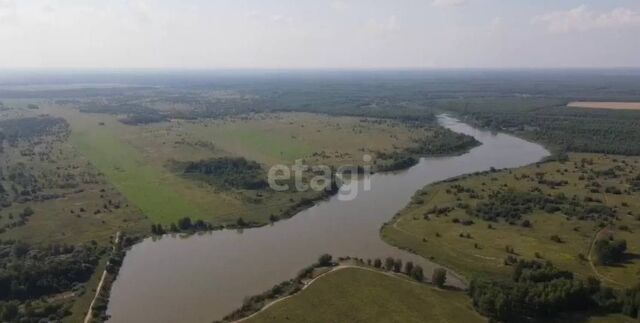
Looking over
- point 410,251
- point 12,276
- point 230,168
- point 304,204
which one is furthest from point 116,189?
point 410,251

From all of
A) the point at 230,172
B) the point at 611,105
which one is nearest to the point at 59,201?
the point at 230,172

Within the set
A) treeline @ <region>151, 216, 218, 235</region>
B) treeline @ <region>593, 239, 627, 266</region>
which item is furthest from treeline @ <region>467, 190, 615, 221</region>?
treeline @ <region>151, 216, 218, 235</region>

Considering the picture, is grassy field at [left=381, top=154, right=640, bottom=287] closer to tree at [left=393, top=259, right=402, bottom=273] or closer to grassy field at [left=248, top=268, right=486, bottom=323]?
tree at [left=393, top=259, right=402, bottom=273]

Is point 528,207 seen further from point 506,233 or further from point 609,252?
point 609,252

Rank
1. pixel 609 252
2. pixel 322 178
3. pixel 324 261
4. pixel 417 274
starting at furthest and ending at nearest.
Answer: pixel 322 178, pixel 324 261, pixel 609 252, pixel 417 274

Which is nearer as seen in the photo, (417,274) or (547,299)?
(547,299)

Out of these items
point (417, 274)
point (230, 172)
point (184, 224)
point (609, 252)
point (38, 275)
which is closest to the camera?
point (38, 275)

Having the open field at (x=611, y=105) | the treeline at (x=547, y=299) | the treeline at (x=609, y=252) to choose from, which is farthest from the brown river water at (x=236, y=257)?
the open field at (x=611, y=105)
